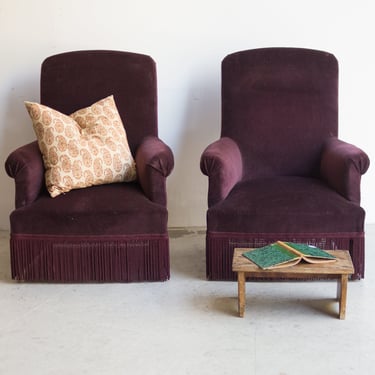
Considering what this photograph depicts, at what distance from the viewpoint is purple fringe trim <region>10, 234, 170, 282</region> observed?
2469 millimetres

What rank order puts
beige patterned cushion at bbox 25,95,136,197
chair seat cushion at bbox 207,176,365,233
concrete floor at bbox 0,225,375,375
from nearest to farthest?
concrete floor at bbox 0,225,375,375, chair seat cushion at bbox 207,176,365,233, beige patterned cushion at bbox 25,95,136,197

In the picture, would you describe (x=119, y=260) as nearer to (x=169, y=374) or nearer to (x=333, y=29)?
(x=169, y=374)

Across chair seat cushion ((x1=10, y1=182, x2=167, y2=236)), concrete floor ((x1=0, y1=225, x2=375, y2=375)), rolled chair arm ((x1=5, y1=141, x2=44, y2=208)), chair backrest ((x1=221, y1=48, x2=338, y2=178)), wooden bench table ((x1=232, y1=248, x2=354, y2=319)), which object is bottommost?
concrete floor ((x1=0, y1=225, x2=375, y2=375))

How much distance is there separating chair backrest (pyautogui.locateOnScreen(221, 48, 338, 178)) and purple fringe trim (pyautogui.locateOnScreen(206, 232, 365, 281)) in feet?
1.78

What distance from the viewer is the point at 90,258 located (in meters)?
2.48

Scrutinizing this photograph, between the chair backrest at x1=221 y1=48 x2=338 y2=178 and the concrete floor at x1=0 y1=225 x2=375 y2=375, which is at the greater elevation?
the chair backrest at x1=221 y1=48 x2=338 y2=178

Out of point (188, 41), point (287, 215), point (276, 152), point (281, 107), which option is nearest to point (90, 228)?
point (287, 215)

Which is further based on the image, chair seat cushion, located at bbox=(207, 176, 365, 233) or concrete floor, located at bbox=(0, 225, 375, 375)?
chair seat cushion, located at bbox=(207, 176, 365, 233)

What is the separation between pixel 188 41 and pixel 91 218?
1237 millimetres

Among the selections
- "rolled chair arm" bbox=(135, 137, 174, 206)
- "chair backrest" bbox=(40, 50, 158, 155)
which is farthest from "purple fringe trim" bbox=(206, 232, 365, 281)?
"chair backrest" bbox=(40, 50, 158, 155)

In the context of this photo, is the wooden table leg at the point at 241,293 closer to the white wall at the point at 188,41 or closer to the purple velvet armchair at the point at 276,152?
the purple velvet armchair at the point at 276,152

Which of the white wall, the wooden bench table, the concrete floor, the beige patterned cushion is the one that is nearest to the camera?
the concrete floor

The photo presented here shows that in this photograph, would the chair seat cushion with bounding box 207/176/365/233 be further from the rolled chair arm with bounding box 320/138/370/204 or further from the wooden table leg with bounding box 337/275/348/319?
the wooden table leg with bounding box 337/275/348/319

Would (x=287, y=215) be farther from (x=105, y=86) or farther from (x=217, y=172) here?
(x=105, y=86)
